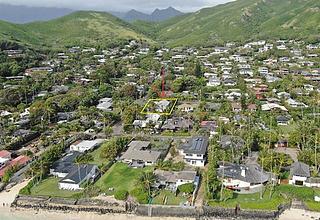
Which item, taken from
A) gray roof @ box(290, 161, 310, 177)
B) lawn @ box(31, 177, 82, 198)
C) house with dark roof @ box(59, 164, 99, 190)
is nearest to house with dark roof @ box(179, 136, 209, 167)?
gray roof @ box(290, 161, 310, 177)

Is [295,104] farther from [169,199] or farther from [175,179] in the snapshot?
[169,199]

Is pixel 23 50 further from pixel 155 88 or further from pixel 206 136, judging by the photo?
pixel 206 136

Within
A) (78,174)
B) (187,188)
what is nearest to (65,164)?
(78,174)

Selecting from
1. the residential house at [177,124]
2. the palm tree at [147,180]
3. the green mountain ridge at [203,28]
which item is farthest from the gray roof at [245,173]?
the green mountain ridge at [203,28]

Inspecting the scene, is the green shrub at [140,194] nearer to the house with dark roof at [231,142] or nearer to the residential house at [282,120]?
the house with dark roof at [231,142]

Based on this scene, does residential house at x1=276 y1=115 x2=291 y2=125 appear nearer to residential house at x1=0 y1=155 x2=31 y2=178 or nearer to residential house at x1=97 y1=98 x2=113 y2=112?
residential house at x1=97 y1=98 x2=113 y2=112

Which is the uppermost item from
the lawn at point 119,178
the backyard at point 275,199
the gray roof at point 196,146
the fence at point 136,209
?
the gray roof at point 196,146

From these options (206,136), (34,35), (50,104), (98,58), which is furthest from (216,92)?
(34,35)
